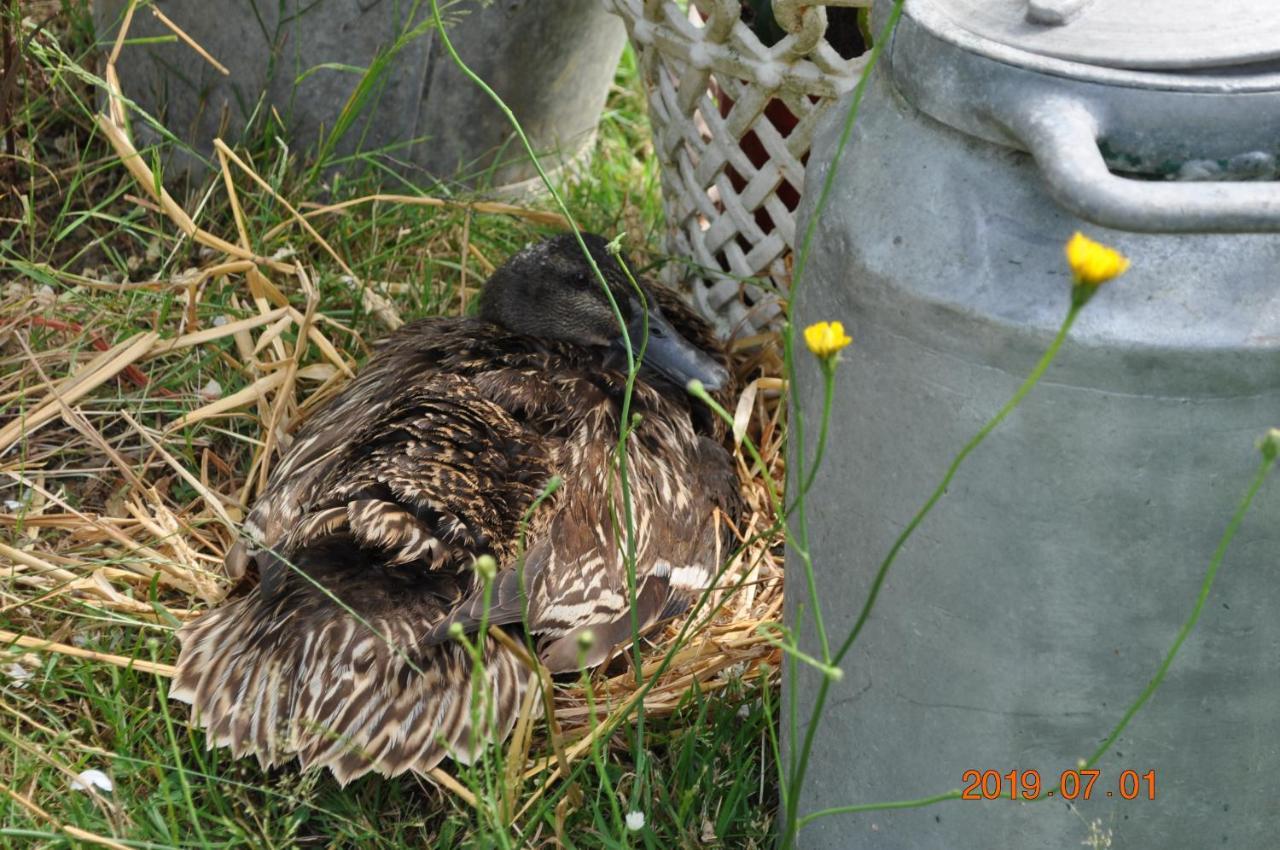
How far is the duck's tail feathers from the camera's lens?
215cm

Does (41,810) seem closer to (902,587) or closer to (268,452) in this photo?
(268,452)

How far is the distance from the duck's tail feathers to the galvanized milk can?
54 cm

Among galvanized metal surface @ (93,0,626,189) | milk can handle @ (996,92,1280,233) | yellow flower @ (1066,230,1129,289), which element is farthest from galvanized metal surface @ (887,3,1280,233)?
galvanized metal surface @ (93,0,626,189)

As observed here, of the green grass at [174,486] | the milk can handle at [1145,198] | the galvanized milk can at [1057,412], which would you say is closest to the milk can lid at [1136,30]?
the galvanized milk can at [1057,412]

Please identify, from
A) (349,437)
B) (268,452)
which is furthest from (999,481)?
(268,452)

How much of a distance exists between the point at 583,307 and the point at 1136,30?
1500 mm

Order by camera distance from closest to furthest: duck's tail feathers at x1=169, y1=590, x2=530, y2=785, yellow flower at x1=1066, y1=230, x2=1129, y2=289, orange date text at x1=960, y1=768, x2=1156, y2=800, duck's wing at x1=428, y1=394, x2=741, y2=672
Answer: yellow flower at x1=1066, y1=230, x2=1129, y2=289 → orange date text at x1=960, y1=768, x2=1156, y2=800 → duck's tail feathers at x1=169, y1=590, x2=530, y2=785 → duck's wing at x1=428, y1=394, x2=741, y2=672

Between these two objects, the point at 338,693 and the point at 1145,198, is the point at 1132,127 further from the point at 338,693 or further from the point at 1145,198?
the point at 338,693

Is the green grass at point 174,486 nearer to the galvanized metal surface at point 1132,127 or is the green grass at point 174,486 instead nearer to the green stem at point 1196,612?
the green stem at point 1196,612

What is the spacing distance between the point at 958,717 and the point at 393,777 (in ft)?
2.85

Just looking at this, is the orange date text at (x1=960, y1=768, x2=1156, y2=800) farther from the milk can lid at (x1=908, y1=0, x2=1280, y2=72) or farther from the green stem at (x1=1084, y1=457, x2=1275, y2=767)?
the milk can lid at (x1=908, y1=0, x2=1280, y2=72)

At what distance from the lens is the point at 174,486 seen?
292cm

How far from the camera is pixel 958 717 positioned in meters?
1.80

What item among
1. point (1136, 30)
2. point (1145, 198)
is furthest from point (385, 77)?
point (1145, 198)
